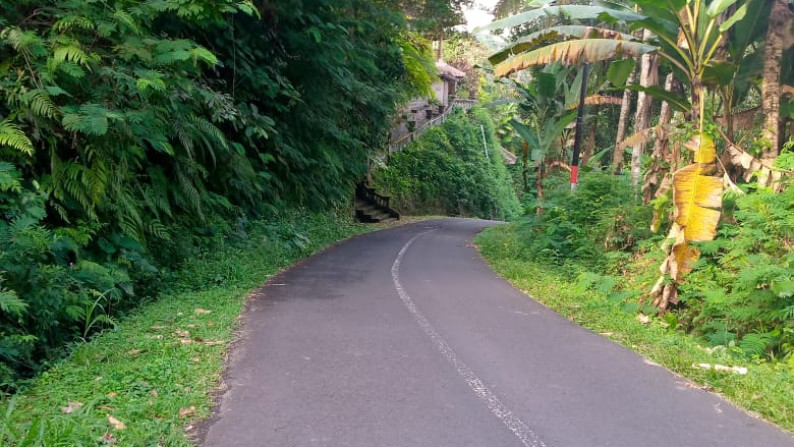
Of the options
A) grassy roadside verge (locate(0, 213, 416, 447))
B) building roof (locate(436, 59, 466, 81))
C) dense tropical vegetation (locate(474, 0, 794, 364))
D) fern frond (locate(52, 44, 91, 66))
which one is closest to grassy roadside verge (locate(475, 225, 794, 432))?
dense tropical vegetation (locate(474, 0, 794, 364))

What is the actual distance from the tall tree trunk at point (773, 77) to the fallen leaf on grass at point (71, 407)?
9.94 metres

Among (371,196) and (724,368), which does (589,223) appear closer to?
(724,368)

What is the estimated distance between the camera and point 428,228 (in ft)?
86.2

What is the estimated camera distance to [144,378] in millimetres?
5738

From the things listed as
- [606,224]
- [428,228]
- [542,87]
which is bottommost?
[428,228]

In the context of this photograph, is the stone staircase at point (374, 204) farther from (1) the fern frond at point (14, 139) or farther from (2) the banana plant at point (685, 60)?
(1) the fern frond at point (14, 139)

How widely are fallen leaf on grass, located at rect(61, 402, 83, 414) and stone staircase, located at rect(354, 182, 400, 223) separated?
23.0 metres

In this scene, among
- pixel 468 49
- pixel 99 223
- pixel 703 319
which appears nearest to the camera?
pixel 99 223

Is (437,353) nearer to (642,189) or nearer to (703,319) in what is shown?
(703,319)

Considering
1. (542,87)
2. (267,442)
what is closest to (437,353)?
(267,442)

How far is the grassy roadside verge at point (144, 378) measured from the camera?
176 inches

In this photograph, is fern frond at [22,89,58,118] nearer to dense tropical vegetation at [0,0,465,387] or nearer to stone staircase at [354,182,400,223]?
dense tropical vegetation at [0,0,465,387]

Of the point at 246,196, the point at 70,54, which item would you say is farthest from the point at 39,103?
the point at 246,196

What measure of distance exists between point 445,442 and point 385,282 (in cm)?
703
